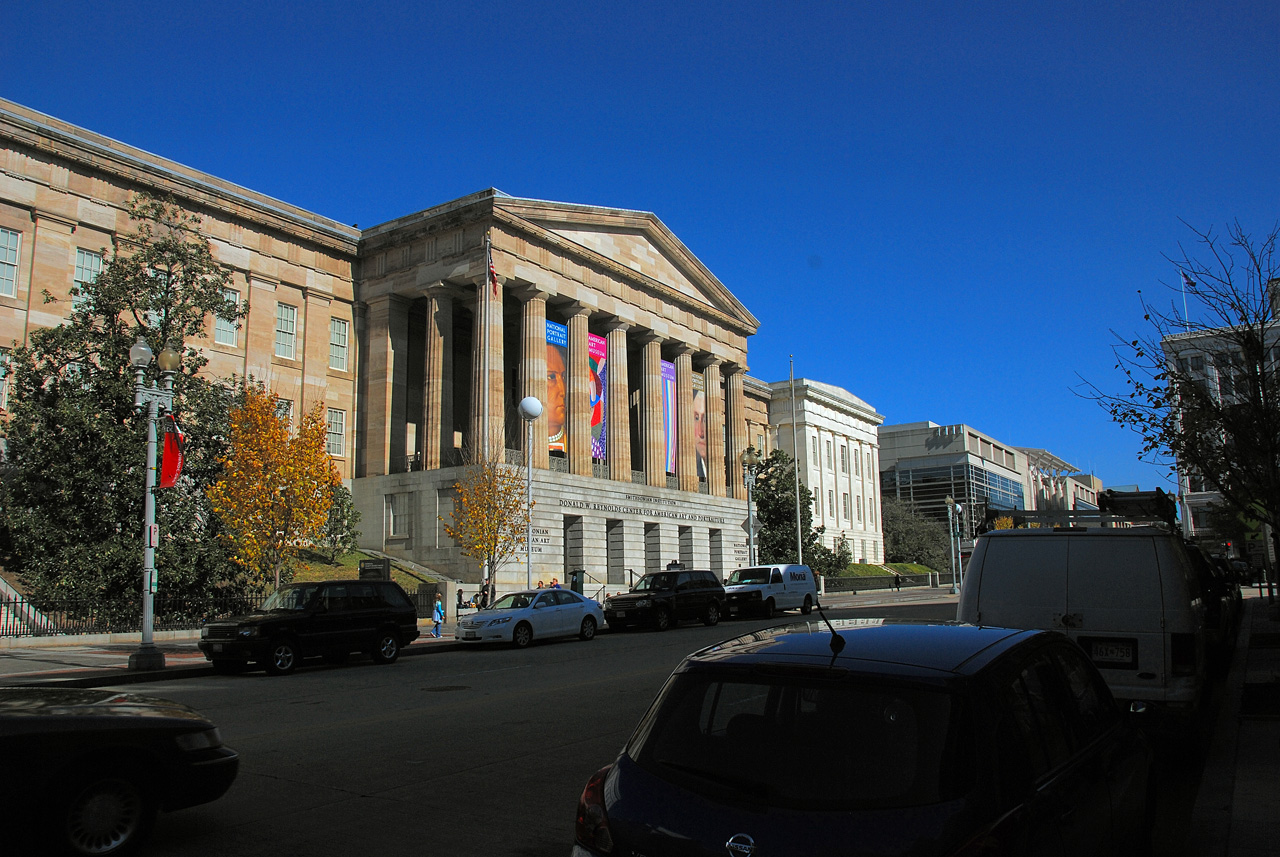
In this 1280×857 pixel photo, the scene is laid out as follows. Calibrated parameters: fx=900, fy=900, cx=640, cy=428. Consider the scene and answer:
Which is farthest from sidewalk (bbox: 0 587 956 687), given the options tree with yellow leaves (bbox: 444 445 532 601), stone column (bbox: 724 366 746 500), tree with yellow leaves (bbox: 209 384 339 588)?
stone column (bbox: 724 366 746 500)

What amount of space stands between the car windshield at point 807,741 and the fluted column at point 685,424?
49.0 metres

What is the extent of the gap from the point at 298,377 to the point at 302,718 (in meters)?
34.0

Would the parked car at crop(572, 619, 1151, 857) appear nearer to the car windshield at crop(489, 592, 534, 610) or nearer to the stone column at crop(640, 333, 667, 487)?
the car windshield at crop(489, 592, 534, 610)

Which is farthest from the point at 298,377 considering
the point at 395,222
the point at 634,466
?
the point at 634,466

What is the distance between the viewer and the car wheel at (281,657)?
1684 cm

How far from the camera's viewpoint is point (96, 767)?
17.6 feet

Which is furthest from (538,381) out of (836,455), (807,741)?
(836,455)

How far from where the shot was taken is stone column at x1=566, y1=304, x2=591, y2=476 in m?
44.6

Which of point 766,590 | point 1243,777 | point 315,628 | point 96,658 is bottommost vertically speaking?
point 96,658

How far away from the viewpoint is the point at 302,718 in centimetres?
1092

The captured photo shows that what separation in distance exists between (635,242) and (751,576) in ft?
79.7

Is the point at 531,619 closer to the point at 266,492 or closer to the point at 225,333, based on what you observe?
the point at 266,492

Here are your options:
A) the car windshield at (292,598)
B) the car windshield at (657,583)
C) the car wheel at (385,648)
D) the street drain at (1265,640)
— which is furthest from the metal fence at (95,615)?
the street drain at (1265,640)

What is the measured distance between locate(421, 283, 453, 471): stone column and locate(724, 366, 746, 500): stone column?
827 inches
